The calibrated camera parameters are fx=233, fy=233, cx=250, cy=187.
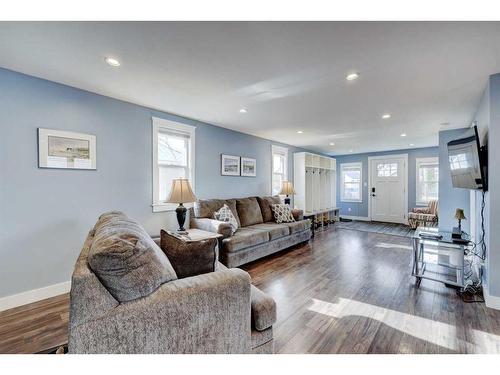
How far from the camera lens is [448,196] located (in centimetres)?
456

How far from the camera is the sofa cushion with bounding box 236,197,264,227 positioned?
4.32 metres

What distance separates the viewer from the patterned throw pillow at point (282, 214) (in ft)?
15.4

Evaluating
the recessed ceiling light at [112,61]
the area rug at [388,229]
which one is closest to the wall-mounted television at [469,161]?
the area rug at [388,229]

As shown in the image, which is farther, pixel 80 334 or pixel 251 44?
pixel 251 44

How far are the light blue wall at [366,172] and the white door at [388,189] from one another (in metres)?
0.15

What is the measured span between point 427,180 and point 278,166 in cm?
461
